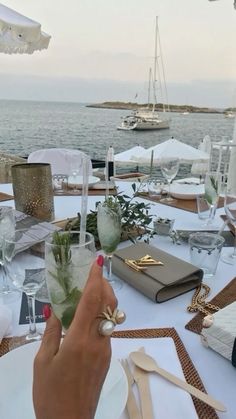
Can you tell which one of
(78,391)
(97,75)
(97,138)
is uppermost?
(97,75)

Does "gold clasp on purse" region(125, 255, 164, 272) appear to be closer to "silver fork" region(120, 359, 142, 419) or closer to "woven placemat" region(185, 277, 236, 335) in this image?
"woven placemat" region(185, 277, 236, 335)

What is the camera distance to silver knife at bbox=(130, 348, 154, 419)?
1.47 feet

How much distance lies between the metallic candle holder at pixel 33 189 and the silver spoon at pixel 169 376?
0.75m

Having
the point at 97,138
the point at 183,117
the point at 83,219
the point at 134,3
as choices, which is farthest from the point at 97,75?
the point at 83,219

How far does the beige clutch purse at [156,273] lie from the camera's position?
760mm

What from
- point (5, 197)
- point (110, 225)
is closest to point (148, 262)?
point (110, 225)

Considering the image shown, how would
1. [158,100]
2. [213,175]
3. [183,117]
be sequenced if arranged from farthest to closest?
[183,117] → [158,100] → [213,175]

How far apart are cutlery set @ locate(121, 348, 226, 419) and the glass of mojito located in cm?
17

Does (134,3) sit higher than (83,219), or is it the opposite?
(134,3)

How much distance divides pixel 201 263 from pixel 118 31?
10968mm

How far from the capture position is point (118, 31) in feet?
33.3

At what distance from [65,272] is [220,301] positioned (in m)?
0.45

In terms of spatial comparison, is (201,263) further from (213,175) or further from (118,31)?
(118,31)

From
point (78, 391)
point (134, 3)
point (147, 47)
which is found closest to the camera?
point (78, 391)
